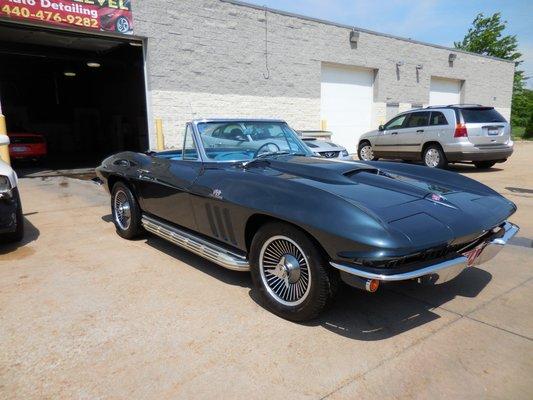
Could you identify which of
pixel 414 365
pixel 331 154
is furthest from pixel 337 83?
pixel 414 365

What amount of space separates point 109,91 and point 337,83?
12983 mm

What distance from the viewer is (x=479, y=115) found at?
1042 centimetres

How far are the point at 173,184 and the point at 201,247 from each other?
753mm

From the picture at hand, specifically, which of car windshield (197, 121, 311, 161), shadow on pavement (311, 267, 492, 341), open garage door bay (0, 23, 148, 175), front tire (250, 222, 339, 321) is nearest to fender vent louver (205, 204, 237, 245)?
front tire (250, 222, 339, 321)

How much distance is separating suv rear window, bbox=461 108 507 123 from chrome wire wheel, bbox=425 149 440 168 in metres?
1.05

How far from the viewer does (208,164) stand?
3826 millimetres

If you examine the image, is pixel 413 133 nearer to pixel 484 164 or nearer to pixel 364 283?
pixel 484 164

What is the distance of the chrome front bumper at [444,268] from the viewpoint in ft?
8.10

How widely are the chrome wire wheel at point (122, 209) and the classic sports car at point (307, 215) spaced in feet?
2.14

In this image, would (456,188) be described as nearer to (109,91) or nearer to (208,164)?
(208,164)

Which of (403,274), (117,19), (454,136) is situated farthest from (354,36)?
(403,274)

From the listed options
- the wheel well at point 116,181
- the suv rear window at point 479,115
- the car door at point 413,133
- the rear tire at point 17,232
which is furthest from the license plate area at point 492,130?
the rear tire at point 17,232

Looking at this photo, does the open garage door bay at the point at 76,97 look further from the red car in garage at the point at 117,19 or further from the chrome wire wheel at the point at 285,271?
the chrome wire wheel at the point at 285,271

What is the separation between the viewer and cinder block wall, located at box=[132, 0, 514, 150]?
11523 millimetres
